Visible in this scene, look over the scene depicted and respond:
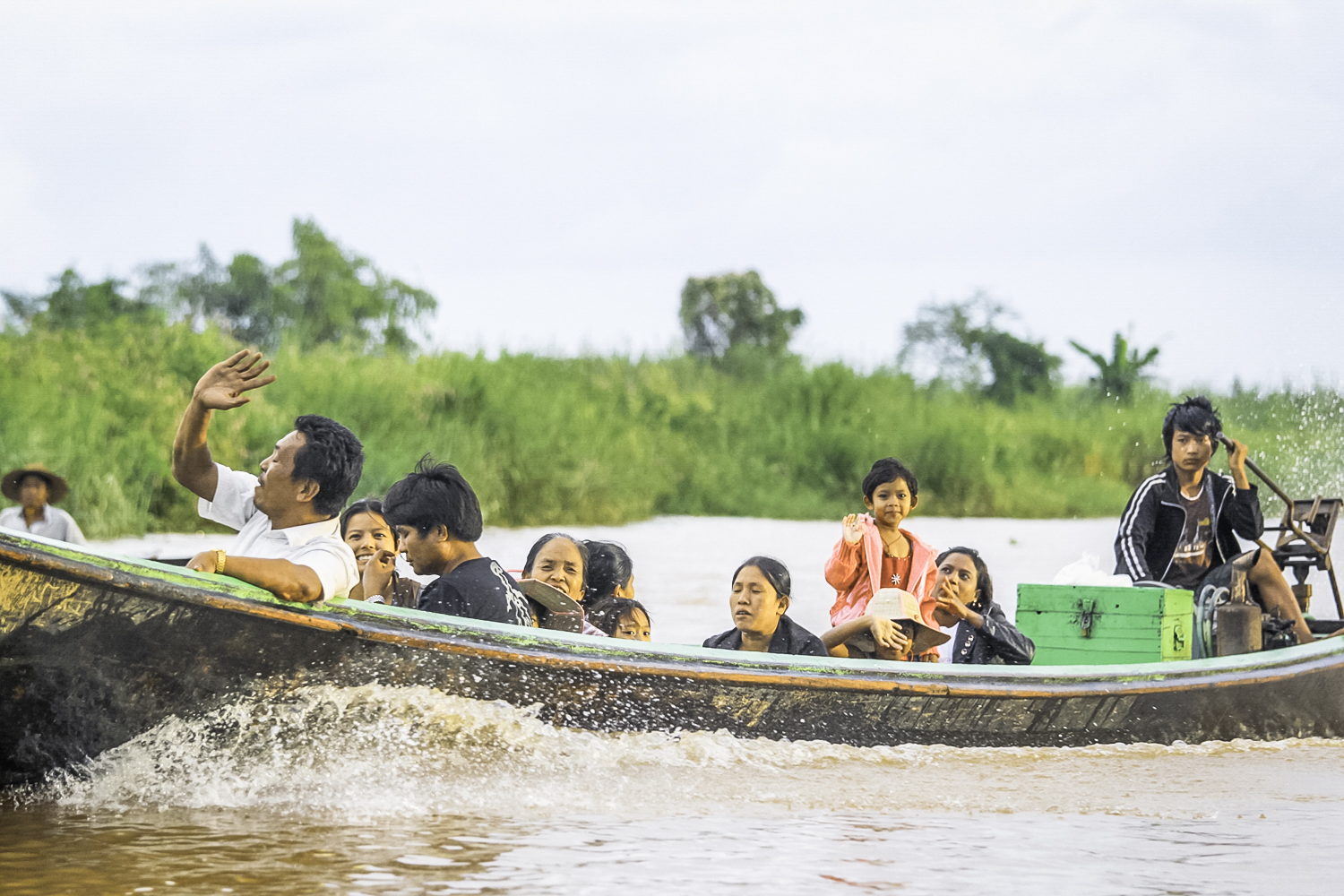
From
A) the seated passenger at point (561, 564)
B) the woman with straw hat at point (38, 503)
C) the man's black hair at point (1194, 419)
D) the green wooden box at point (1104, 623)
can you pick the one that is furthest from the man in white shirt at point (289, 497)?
the woman with straw hat at point (38, 503)

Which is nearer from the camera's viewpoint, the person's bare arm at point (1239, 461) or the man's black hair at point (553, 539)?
the man's black hair at point (553, 539)

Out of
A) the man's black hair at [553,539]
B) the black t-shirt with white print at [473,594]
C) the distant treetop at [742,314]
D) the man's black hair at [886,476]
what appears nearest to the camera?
the black t-shirt with white print at [473,594]

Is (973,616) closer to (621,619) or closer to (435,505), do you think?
(621,619)

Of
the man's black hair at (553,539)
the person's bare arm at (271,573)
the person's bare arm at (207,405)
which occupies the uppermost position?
the person's bare arm at (207,405)

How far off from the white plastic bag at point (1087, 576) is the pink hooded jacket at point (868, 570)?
0.77 meters

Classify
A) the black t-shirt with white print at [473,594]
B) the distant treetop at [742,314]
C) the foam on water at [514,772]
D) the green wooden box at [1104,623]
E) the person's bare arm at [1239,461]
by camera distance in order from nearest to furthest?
the foam on water at [514,772] → the black t-shirt with white print at [473,594] → the green wooden box at [1104,623] → the person's bare arm at [1239,461] → the distant treetop at [742,314]

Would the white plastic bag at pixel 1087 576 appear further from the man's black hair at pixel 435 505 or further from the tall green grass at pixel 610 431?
the tall green grass at pixel 610 431

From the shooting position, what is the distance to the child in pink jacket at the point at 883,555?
4.88 metres

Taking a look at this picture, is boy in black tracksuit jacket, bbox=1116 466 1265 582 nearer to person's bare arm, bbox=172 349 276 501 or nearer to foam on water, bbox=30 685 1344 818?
foam on water, bbox=30 685 1344 818

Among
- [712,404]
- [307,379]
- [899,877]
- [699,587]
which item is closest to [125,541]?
[307,379]

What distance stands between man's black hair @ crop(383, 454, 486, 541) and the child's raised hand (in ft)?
4.79

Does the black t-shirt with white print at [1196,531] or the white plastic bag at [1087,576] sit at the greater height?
the black t-shirt with white print at [1196,531]

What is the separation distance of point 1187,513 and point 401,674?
318 centimetres

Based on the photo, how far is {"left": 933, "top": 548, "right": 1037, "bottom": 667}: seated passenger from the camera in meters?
4.84
